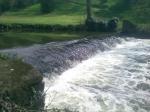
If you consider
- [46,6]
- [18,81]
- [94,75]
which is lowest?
[94,75]

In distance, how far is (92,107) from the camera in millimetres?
15141

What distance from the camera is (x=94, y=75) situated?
20.4 metres

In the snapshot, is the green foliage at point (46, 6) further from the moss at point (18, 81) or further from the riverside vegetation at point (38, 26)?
the moss at point (18, 81)

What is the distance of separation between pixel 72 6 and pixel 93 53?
102 ft

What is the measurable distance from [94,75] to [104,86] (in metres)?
2.37

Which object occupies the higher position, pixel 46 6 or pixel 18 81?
pixel 18 81

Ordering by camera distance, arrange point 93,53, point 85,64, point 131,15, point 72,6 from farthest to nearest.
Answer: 1. point 72,6
2. point 131,15
3. point 93,53
4. point 85,64

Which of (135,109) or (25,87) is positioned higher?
(25,87)

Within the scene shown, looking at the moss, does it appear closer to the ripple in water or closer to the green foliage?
the ripple in water

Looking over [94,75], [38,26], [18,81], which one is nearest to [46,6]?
[38,26]

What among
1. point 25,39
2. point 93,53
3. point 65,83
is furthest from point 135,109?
point 25,39

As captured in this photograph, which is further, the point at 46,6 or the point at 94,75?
the point at 46,6

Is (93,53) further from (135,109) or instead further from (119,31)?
(119,31)

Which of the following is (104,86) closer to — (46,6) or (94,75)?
(94,75)
